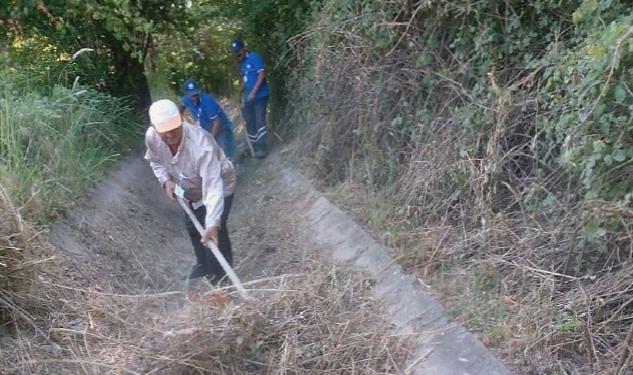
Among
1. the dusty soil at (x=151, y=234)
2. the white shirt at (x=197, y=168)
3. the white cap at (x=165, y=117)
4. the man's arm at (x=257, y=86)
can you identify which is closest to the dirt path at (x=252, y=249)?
the dusty soil at (x=151, y=234)

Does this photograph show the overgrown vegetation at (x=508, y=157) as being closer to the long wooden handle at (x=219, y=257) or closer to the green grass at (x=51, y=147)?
the long wooden handle at (x=219, y=257)

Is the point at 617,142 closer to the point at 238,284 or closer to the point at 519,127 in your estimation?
the point at 519,127

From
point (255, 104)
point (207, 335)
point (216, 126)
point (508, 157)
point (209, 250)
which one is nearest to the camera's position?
point (207, 335)

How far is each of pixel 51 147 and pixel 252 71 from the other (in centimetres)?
400

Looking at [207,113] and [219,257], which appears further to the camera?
[207,113]

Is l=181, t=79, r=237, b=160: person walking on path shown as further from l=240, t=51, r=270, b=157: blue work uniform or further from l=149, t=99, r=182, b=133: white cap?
l=149, t=99, r=182, b=133: white cap

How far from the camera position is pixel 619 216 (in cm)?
336

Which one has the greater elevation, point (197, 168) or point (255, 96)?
point (197, 168)

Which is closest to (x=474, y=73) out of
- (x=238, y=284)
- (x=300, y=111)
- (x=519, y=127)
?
(x=519, y=127)

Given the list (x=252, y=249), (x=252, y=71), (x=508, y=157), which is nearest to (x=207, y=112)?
(x=252, y=71)

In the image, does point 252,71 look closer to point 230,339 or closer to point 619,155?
point 230,339

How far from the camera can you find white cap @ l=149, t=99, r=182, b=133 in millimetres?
5129

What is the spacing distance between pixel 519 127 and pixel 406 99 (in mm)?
1543

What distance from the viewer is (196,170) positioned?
217 inches
